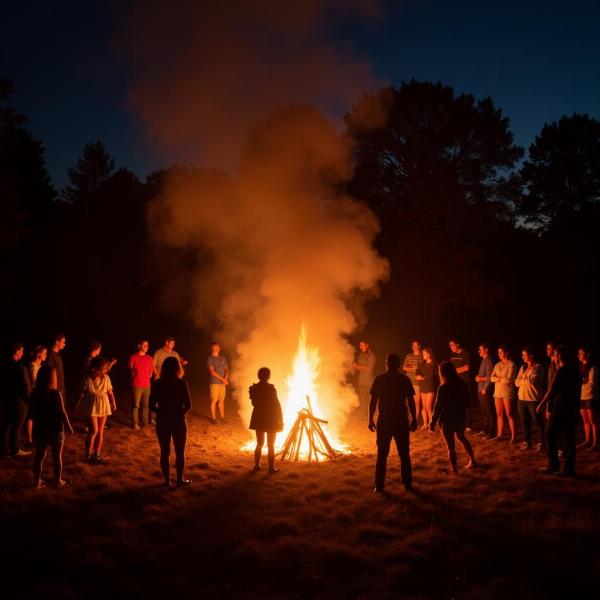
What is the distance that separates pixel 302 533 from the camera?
5.35 m

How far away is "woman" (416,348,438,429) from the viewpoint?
1090 centimetres

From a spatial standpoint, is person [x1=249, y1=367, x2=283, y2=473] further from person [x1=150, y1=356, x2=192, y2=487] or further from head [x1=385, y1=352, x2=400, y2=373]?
head [x1=385, y1=352, x2=400, y2=373]

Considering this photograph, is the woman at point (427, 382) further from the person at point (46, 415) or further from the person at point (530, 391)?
the person at point (46, 415)

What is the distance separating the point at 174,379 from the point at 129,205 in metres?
29.2

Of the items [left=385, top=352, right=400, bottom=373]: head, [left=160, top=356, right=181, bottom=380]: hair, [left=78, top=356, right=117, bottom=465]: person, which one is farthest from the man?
[left=78, top=356, right=117, bottom=465]: person

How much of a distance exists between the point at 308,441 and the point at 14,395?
16.8ft

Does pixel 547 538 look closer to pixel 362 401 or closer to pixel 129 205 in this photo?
pixel 362 401

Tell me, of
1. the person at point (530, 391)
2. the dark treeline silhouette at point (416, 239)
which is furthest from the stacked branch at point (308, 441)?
the dark treeline silhouette at point (416, 239)

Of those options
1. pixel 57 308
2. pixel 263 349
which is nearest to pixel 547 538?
pixel 263 349

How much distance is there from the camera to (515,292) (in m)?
27.0

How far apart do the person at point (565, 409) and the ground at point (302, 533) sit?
32cm

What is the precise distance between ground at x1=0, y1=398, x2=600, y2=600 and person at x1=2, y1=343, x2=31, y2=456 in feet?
2.29

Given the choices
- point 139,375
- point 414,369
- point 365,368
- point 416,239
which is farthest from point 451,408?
point 416,239

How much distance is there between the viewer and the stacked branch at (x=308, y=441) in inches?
348
